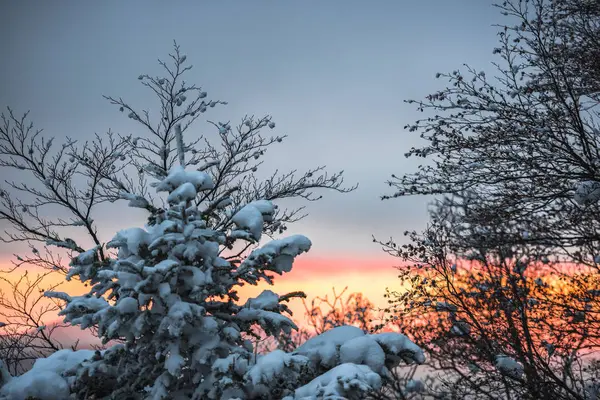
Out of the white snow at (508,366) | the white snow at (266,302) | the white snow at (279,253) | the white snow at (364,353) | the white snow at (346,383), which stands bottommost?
the white snow at (346,383)

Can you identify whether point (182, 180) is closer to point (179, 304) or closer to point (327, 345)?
point (179, 304)

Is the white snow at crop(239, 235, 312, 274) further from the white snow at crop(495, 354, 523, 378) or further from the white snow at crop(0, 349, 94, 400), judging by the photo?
the white snow at crop(495, 354, 523, 378)

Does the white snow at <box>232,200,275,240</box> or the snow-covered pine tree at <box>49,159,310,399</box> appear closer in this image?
the snow-covered pine tree at <box>49,159,310,399</box>

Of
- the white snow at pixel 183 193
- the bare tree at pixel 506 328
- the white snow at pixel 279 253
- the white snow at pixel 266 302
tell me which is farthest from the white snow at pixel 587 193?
the white snow at pixel 183 193

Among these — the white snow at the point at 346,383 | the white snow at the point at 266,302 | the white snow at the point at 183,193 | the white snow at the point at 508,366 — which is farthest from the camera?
the white snow at the point at 508,366

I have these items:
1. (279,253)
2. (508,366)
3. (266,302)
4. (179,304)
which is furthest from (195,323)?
(508,366)

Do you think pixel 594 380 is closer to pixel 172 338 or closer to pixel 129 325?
pixel 172 338

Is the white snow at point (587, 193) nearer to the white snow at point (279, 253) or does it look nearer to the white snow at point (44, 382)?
the white snow at point (279, 253)

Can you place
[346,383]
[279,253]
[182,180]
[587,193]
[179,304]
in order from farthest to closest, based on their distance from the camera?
[587,193]
[279,253]
[182,180]
[179,304]
[346,383]

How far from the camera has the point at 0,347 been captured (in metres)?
9.39

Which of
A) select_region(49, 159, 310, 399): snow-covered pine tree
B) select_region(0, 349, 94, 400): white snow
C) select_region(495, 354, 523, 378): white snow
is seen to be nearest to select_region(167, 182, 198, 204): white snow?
select_region(49, 159, 310, 399): snow-covered pine tree

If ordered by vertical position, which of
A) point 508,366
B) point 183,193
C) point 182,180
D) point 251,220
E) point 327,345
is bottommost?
point 327,345

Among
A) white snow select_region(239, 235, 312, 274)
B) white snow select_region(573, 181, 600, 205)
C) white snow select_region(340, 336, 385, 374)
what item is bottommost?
white snow select_region(340, 336, 385, 374)

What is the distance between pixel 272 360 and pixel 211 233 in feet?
4.86
